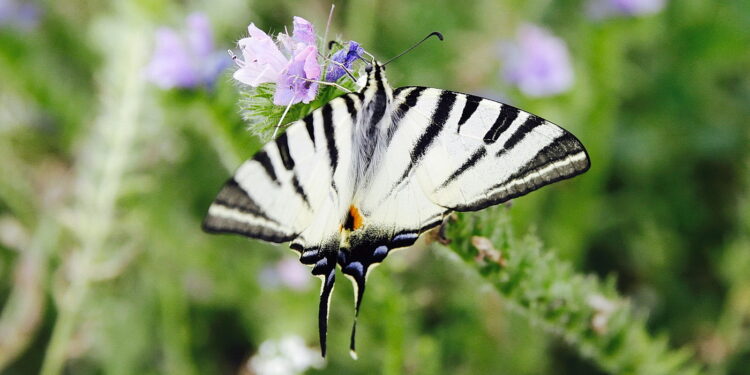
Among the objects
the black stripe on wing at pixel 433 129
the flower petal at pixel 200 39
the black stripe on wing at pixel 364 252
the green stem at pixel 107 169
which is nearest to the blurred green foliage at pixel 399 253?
the green stem at pixel 107 169

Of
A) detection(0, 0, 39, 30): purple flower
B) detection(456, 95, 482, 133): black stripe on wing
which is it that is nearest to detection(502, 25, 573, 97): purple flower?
detection(456, 95, 482, 133): black stripe on wing

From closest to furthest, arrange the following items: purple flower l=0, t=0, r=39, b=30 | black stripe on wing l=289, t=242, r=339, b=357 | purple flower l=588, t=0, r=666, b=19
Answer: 1. black stripe on wing l=289, t=242, r=339, b=357
2. purple flower l=588, t=0, r=666, b=19
3. purple flower l=0, t=0, r=39, b=30

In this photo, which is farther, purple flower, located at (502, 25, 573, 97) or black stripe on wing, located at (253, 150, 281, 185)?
purple flower, located at (502, 25, 573, 97)

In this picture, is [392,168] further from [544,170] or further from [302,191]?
[544,170]

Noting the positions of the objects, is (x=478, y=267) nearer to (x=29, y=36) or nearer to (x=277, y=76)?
(x=277, y=76)

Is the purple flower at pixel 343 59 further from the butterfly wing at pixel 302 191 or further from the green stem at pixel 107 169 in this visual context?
the green stem at pixel 107 169

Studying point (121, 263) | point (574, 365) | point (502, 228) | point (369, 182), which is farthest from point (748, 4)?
point (121, 263)

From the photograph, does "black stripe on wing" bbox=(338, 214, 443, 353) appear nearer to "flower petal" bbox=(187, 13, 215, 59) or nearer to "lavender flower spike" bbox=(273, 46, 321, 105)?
"lavender flower spike" bbox=(273, 46, 321, 105)
